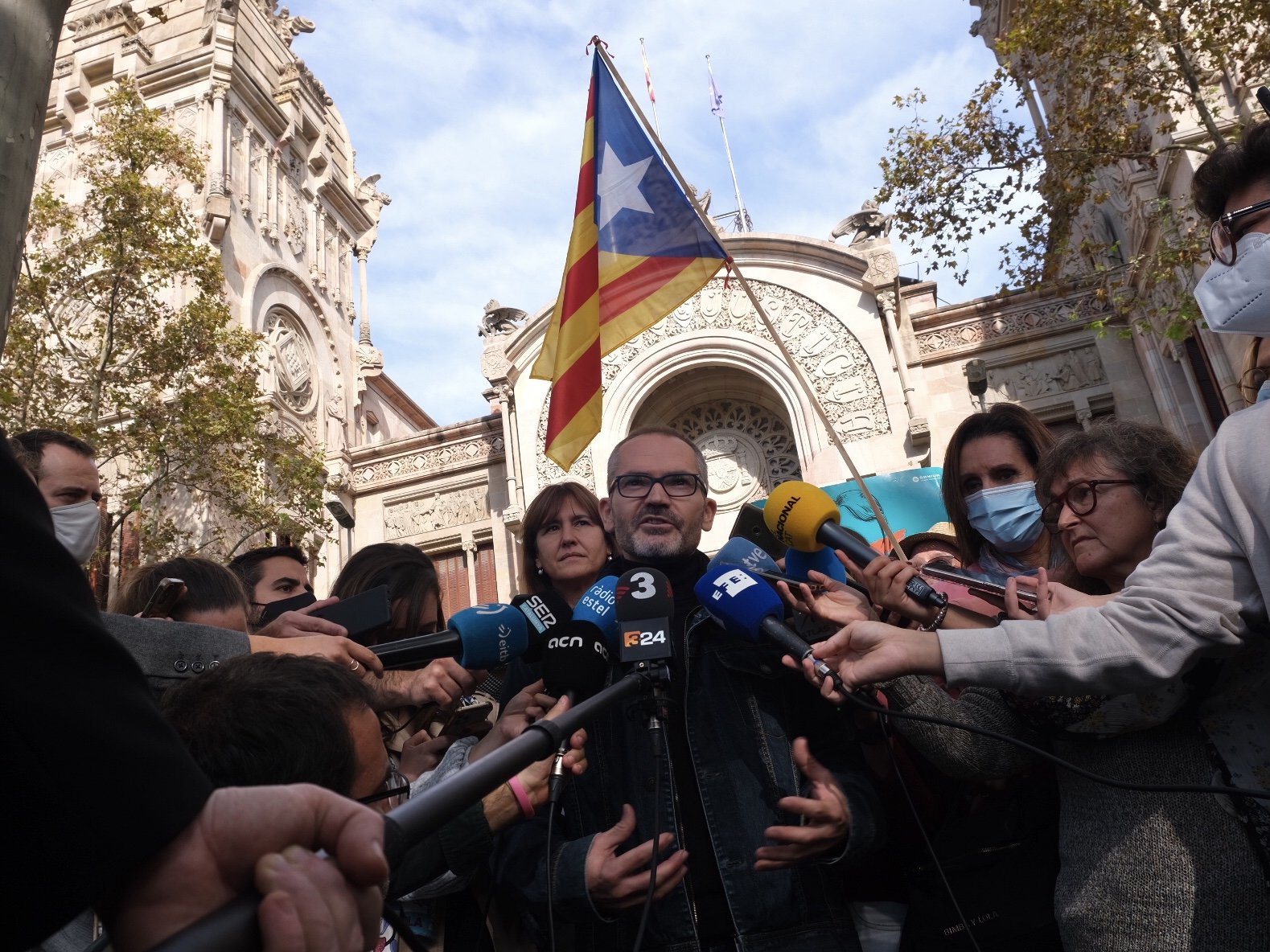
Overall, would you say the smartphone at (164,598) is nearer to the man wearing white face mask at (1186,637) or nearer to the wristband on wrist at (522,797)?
the wristband on wrist at (522,797)

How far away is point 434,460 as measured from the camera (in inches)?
669

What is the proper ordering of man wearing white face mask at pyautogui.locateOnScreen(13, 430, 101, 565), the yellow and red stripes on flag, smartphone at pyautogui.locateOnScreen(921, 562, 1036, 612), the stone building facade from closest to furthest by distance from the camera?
smartphone at pyautogui.locateOnScreen(921, 562, 1036, 612) < man wearing white face mask at pyautogui.locateOnScreen(13, 430, 101, 565) < the yellow and red stripes on flag < the stone building facade

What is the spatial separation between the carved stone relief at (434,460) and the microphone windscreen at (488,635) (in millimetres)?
14075

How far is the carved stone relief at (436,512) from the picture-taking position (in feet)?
54.3

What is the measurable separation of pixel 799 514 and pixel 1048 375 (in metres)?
13.0

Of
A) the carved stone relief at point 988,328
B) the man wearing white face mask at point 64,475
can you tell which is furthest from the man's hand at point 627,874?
the carved stone relief at point 988,328

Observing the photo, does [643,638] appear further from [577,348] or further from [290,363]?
[290,363]

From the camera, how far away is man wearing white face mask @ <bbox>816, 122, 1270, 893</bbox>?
5.94 feet

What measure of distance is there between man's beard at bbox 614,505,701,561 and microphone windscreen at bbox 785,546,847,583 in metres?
0.32

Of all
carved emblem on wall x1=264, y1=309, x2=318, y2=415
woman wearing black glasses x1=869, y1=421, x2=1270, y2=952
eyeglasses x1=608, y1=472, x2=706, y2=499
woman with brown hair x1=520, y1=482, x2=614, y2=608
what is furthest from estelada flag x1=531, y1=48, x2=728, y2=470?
carved emblem on wall x1=264, y1=309, x2=318, y2=415

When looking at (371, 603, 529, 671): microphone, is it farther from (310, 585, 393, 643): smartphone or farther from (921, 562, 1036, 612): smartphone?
(921, 562, 1036, 612): smartphone

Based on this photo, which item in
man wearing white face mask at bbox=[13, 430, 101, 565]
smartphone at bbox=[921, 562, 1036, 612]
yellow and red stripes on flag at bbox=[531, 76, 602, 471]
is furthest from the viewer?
yellow and red stripes on flag at bbox=[531, 76, 602, 471]

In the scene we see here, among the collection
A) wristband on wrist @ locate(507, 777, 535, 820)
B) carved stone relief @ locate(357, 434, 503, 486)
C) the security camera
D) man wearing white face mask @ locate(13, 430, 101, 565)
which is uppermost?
carved stone relief @ locate(357, 434, 503, 486)

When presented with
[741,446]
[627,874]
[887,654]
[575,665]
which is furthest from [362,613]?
[741,446]
